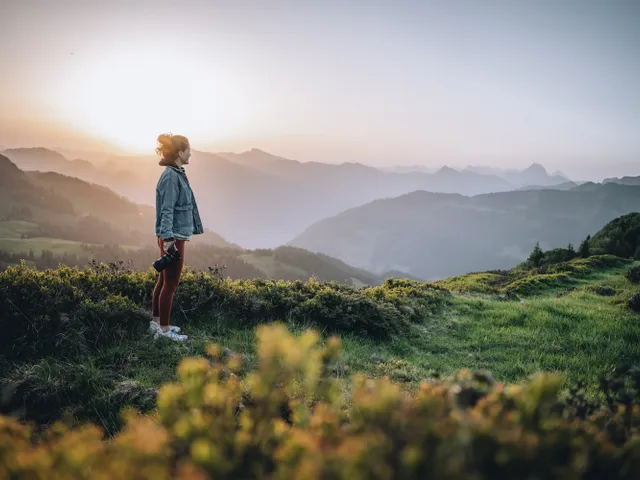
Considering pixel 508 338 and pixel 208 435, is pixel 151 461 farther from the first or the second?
pixel 508 338

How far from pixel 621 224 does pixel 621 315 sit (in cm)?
Result: 2482

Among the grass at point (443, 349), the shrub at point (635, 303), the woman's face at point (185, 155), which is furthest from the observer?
the shrub at point (635, 303)

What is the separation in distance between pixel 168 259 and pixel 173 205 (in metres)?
0.90

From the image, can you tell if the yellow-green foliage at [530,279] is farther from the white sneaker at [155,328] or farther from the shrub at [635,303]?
the white sneaker at [155,328]

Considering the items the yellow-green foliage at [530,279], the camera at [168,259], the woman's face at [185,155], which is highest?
the woman's face at [185,155]

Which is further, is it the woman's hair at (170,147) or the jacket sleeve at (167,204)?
the woman's hair at (170,147)

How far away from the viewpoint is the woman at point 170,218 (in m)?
6.48

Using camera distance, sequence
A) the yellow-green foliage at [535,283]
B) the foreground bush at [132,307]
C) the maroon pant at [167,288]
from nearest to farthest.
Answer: the foreground bush at [132,307], the maroon pant at [167,288], the yellow-green foliage at [535,283]

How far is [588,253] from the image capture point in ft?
84.0

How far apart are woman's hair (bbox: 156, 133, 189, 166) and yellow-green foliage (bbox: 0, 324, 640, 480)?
222 inches

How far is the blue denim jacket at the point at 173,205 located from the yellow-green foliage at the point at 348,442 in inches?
199

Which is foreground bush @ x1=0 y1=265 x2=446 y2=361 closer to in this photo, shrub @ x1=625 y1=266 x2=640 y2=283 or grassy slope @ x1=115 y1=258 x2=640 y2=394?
grassy slope @ x1=115 y1=258 x2=640 y2=394

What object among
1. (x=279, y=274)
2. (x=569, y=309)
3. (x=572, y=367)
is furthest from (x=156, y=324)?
(x=279, y=274)

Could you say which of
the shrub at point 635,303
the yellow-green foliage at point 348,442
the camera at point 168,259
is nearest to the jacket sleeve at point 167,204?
the camera at point 168,259
